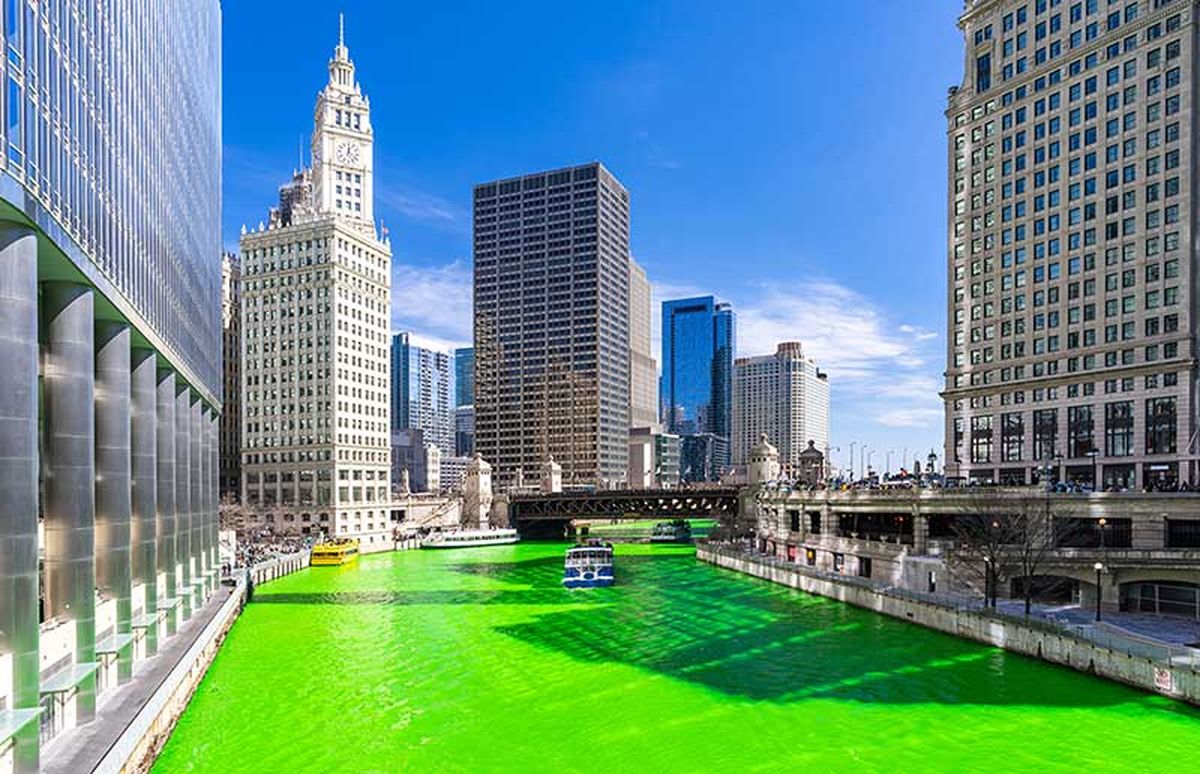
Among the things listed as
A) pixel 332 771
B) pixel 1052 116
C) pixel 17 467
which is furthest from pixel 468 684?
pixel 1052 116

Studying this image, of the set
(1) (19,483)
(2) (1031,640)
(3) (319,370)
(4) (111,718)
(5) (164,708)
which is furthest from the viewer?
(3) (319,370)

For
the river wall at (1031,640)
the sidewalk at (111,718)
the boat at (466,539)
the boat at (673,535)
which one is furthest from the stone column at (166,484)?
the boat at (673,535)

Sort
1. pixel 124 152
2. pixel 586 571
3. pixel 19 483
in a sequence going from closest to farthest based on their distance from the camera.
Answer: pixel 19 483 → pixel 124 152 → pixel 586 571

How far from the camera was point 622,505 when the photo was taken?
6422 inches

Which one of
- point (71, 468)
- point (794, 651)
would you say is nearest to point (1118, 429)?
point (794, 651)

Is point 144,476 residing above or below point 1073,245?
below

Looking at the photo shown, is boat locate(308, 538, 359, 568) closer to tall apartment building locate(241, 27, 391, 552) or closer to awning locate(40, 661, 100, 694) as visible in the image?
tall apartment building locate(241, 27, 391, 552)

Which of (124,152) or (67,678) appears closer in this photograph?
(67,678)

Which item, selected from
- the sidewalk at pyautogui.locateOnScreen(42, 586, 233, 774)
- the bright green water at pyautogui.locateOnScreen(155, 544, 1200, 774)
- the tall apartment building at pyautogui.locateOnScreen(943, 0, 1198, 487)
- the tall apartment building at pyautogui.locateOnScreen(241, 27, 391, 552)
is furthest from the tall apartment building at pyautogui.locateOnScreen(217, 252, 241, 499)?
the tall apartment building at pyautogui.locateOnScreen(943, 0, 1198, 487)

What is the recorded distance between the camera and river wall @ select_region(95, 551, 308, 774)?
31.0 meters

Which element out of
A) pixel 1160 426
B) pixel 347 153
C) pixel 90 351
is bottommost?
pixel 1160 426

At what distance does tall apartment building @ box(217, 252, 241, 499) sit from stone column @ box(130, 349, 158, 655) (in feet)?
413

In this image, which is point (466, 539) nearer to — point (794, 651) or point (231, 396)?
point (231, 396)

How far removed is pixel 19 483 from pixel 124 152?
24.7 meters
